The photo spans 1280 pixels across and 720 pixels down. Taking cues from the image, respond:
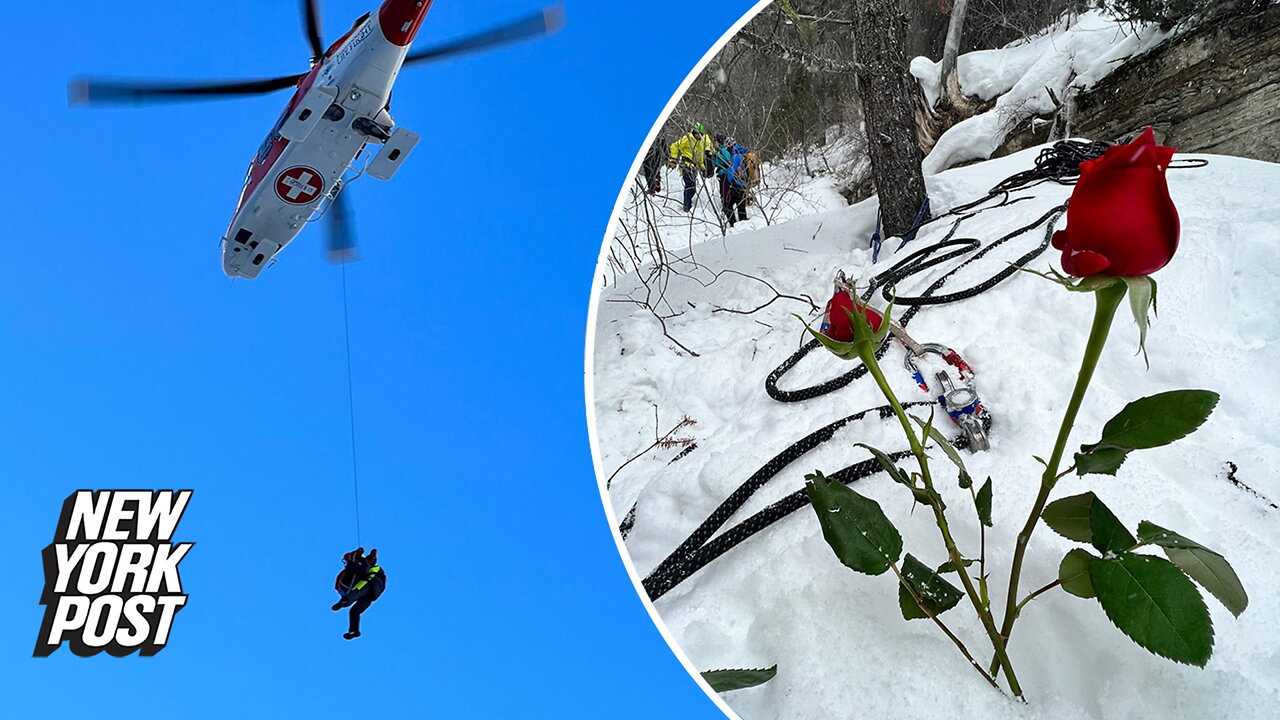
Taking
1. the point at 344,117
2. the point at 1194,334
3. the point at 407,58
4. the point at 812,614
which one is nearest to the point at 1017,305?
the point at 1194,334

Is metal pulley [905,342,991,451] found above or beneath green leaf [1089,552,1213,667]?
above

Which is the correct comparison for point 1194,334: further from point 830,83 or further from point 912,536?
point 830,83

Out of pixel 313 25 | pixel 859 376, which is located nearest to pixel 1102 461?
pixel 859 376

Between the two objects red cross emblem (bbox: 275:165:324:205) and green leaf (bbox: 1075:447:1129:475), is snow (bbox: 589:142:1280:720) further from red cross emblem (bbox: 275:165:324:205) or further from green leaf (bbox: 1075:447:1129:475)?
red cross emblem (bbox: 275:165:324:205)

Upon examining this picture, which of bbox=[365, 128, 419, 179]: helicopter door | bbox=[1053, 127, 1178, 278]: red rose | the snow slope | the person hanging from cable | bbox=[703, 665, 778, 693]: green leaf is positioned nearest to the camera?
bbox=[1053, 127, 1178, 278]: red rose

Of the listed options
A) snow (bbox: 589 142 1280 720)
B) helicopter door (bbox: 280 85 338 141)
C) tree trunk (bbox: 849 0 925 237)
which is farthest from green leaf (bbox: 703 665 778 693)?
helicopter door (bbox: 280 85 338 141)

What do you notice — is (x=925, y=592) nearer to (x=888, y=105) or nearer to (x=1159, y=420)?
(x=1159, y=420)
